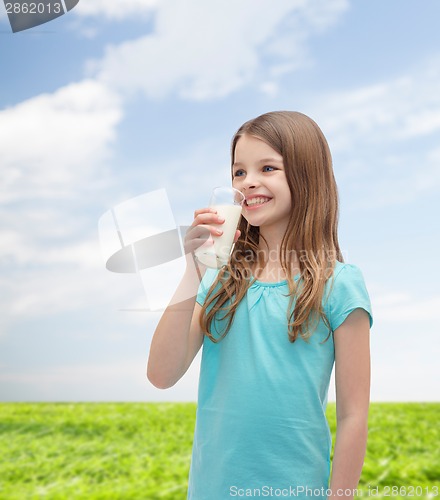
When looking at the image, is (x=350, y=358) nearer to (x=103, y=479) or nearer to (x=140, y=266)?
(x=140, y=266)

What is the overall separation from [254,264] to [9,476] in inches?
117

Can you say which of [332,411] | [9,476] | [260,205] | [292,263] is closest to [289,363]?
[292,263]

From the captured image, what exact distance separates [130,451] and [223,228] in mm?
2948

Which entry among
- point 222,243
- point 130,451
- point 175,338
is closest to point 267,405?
point 175,338

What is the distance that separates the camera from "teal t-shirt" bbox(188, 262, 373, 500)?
4.37 feet

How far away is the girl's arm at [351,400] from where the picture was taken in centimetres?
132

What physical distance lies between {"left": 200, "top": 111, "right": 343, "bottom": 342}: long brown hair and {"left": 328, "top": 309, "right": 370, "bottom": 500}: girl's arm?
64 millimetres

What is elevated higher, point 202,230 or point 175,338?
point 202,230

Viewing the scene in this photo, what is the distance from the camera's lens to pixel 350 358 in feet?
Result: 4.49

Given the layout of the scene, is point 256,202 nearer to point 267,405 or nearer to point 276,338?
point 276,338

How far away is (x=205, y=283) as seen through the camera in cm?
155

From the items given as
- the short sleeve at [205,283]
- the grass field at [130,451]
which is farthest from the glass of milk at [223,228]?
the grass field at [130,451]
